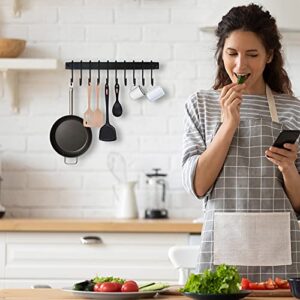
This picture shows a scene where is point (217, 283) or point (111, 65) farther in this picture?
point (111, 65)

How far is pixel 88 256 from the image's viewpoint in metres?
4.25

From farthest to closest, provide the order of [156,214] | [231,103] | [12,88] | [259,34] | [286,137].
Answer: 1. [12,88]
2. [156,214]
3. [259,34]
4. [231,103]
5. [286,137]

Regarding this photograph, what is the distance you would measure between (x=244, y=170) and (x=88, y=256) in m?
1.60

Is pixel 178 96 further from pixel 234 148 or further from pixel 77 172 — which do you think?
pixel 234 148

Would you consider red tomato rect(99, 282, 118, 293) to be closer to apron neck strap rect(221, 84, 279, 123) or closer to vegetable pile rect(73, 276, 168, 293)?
vegetable pile rect(73, 276, 168, 293)

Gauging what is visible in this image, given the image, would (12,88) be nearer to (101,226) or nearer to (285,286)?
(101,226)

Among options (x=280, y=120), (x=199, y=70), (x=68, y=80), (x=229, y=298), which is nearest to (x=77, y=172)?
(x=68, y=80)

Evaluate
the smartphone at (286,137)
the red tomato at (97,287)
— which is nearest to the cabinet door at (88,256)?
the smartphone at (286,137)

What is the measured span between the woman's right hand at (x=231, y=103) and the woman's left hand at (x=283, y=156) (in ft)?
0.46

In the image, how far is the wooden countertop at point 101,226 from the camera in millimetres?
4184

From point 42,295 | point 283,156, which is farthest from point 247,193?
point 42,295

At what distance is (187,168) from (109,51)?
2.20m

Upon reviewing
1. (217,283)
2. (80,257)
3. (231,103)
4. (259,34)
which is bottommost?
(80,257)

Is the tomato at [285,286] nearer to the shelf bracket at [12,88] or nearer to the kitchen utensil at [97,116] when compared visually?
the kitchen utensil at [97,116]
